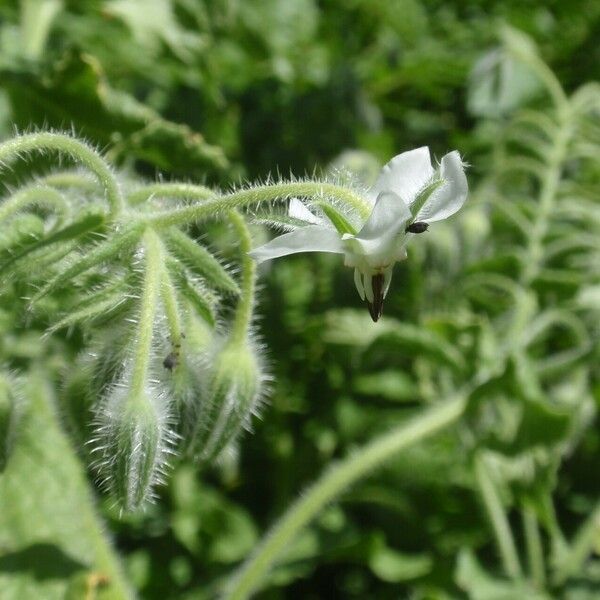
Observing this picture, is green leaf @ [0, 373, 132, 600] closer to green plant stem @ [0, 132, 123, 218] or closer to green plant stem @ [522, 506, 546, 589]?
green plant stem @ [0, 132, 123, 218]

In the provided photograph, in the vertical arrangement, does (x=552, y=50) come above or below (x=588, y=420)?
above

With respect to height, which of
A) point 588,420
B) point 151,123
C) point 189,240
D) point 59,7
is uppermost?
point 59,7

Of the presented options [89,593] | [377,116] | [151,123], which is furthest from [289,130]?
[89,593]

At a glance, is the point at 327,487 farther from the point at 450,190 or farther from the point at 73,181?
the point at 450,190

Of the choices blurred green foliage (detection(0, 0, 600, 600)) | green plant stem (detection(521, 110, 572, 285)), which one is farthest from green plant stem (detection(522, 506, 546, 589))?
green plant stem (detection(521, 110, 572, 285))

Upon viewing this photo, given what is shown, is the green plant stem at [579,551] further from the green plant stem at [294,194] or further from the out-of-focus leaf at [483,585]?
the green plant stem at [294,194]

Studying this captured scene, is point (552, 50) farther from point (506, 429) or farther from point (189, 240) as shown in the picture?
point (189, 240)
